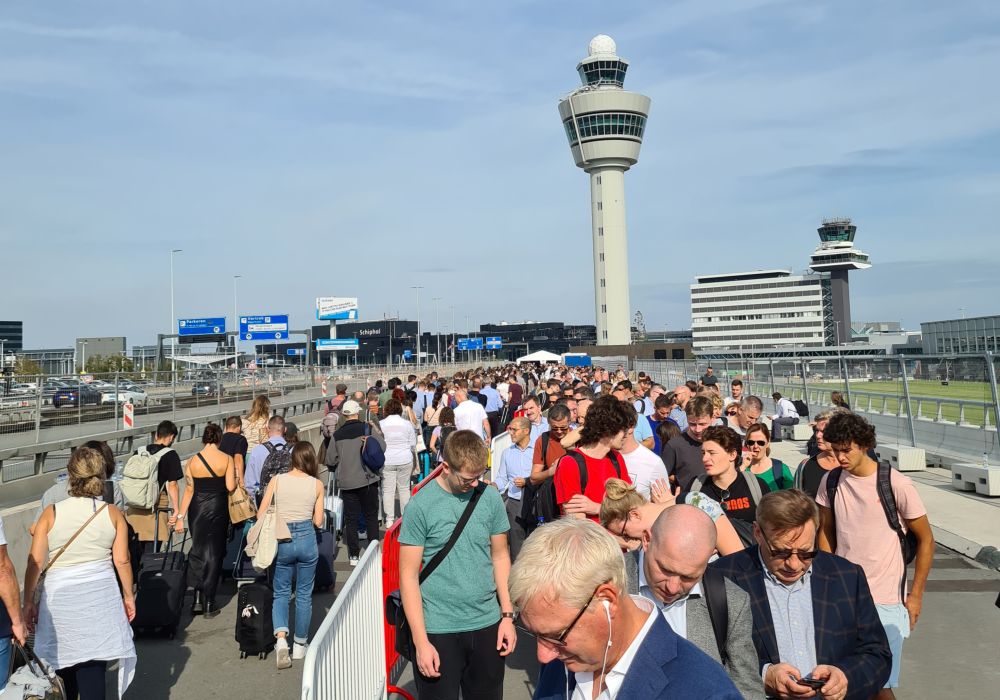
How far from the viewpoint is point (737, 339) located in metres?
161

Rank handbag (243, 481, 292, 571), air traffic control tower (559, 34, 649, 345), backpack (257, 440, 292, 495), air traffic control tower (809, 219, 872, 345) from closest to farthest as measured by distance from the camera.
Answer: handbag (243, 481, 292, 571)
backpack (257, 440, 292, 495)
air traffic control tower (559, 34, 649, 345)
air traffic control tower (809, 219, 872, 345)

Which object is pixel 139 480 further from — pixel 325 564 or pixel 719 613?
pixel 719 613

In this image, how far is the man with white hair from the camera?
201 cm

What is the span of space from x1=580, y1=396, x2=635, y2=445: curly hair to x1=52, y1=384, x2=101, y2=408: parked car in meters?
12.5

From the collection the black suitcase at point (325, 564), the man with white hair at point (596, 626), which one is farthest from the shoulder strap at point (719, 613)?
the black suitcase at point (325, 564)

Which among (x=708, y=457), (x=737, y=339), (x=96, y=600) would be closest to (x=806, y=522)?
(x=708, y=457)

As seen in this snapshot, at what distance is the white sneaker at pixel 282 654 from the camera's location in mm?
6730

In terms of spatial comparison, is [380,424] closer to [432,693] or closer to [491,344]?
[432,693]

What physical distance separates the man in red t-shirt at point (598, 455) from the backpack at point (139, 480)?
4.48m

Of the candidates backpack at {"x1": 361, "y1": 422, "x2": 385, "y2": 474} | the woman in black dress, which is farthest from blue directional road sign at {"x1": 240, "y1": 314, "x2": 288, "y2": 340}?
the woman in black dress

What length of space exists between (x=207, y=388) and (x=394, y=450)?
1320 cm

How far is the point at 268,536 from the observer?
682 cm

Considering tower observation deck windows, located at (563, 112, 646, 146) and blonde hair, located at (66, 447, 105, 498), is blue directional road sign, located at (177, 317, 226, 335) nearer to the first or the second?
tower observation deck windows, located at (563, 112, 646, 146)

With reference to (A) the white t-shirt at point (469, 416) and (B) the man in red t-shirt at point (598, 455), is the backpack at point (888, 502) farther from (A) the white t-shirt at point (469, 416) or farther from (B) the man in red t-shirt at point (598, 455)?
(A) the white t-shirt at point (469, 416)
